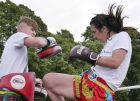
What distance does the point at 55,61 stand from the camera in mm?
30000

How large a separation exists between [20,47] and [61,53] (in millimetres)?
25857

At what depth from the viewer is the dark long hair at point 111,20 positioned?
5.20 m

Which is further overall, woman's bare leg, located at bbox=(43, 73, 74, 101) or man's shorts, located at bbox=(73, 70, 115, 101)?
woman's bare leg, located at bbox=(43, 73, 74, 101)

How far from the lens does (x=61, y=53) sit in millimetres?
31250

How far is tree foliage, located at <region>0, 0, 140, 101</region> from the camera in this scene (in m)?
28.6

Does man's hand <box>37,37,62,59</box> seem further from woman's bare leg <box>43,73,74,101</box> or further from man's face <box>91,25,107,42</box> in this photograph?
man's face <box>91,25,107,42</box>

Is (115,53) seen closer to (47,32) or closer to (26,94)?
(26,94)

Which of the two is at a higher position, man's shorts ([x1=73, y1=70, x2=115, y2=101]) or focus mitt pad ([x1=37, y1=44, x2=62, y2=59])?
focus mitt pad ([x1=37, y1=44, x2=62, y2=59])

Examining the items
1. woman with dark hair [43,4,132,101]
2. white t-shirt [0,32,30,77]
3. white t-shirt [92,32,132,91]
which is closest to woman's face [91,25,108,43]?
woman with dark hair [43,4,132,101]

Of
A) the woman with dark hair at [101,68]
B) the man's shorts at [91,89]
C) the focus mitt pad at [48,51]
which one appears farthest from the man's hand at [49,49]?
the man's shorts at [91,89]

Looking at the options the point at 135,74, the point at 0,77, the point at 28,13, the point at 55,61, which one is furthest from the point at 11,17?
the point at 0,77

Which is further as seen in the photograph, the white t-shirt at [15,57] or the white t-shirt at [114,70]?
the white t-shirt at [15,57]

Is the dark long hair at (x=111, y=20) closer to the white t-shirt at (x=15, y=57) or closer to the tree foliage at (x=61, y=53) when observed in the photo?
the white t-shirt at (x=15, y=57)

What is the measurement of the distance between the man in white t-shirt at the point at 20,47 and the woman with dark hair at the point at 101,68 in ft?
1.16
